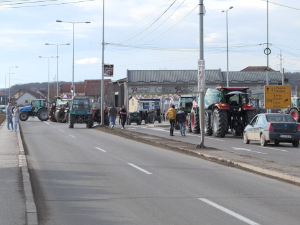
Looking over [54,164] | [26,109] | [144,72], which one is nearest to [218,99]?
[54,164]

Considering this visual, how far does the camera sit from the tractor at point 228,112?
27.7 metres

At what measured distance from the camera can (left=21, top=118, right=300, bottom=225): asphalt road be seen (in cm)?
785

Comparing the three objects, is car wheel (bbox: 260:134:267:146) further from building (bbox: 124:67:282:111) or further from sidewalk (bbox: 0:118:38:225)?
building (bbox: 124:67:282:111)

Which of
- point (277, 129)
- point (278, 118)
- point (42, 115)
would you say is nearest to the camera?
point (277, 129)

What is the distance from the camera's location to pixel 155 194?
9.85 m

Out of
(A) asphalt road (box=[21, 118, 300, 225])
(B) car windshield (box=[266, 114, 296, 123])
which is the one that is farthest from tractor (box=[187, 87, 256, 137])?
(A) asphalt road (box=[21, 118, 300, 225])

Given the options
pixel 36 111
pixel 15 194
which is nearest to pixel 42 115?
pixel 36 111

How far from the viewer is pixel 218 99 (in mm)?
30469

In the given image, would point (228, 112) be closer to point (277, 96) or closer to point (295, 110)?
point (277, 96)

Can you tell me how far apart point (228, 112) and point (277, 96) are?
10119 mm

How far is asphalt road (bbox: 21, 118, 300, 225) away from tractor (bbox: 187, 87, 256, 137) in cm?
1204

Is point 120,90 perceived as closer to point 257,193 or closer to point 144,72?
point 144,72

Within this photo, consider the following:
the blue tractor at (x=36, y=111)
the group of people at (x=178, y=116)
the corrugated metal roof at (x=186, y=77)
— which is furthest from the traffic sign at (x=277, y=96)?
the corrugated metal roof at (x=186, y=77)

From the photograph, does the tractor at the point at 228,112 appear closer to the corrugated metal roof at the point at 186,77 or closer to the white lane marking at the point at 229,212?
the white lane marking at the point at 229,212
